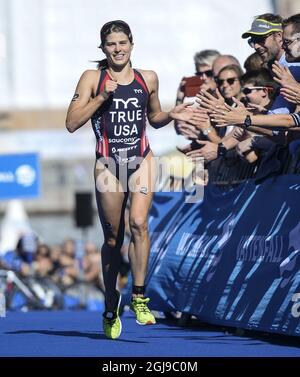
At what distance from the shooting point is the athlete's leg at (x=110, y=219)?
11.0 meters

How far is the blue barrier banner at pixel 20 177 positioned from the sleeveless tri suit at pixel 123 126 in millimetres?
15420

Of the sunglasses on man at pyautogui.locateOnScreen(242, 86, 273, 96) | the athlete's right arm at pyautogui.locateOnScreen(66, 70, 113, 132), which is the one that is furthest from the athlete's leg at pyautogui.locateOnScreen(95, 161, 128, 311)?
the sunglasses on man at pyautogui.locateOnScreen(242, 86, 273, 96)

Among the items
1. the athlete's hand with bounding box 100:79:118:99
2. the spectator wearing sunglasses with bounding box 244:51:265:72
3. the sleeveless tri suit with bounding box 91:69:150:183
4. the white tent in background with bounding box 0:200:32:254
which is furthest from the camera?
the white tent in background with bounding box 0:200:32:254

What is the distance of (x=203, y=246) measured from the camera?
12.7 meters

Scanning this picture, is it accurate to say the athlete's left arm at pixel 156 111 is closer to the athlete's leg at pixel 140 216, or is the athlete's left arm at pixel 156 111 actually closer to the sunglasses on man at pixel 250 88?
the athlete's leg at pixel 140 216

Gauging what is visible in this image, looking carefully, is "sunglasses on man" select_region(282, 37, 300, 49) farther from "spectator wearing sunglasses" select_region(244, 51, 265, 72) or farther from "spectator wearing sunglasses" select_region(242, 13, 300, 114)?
"spectator wearing sunglasses" select_region(244, 51, 265, 72)

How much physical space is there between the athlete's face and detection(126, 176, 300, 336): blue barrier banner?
160 centimetres

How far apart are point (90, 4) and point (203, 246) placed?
47256 millimetres

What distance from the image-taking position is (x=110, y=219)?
11.1 meters

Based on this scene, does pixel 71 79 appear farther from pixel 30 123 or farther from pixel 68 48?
pixel 30 123

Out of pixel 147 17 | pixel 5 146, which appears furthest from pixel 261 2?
pixel 5 146

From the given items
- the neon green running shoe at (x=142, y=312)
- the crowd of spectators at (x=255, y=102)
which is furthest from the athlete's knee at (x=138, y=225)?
the crowd of spectators at (x=255, y=102)

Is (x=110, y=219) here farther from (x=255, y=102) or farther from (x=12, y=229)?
(x=12, y=229)

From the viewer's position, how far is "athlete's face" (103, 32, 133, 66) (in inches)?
426
